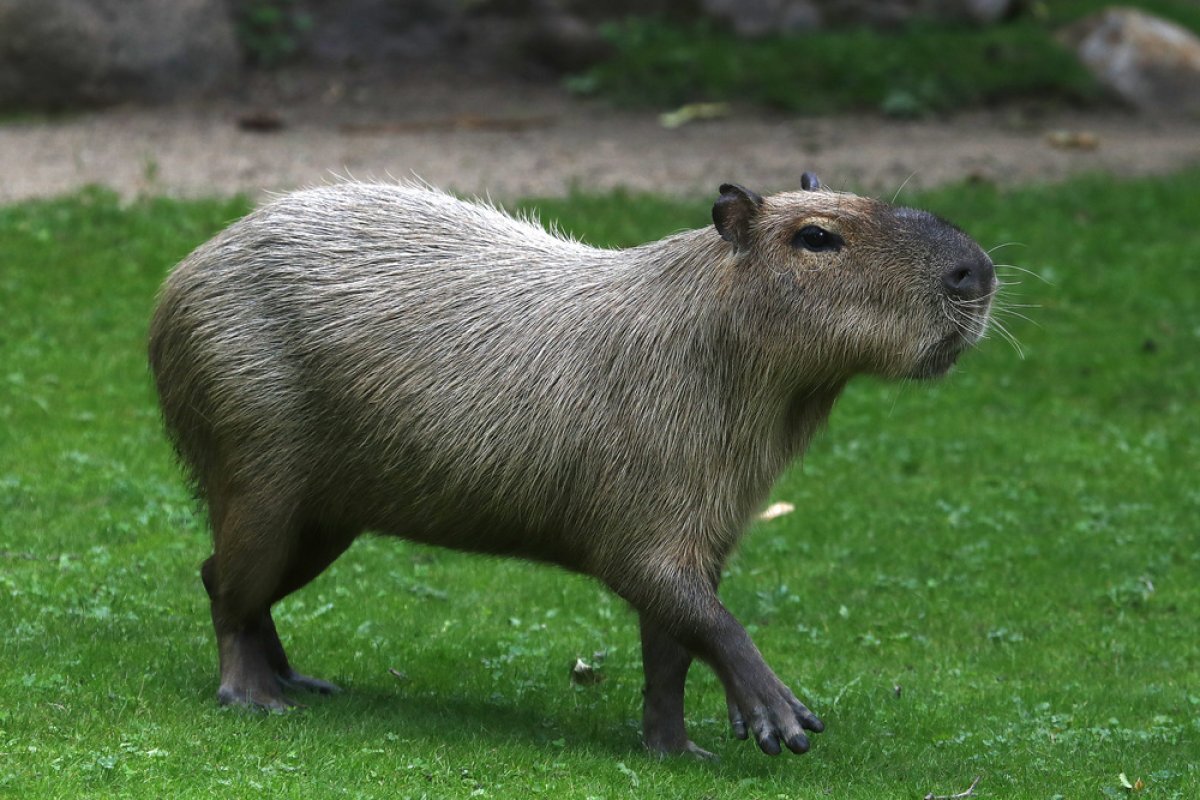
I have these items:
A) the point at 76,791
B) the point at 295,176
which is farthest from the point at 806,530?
the point at 295,176

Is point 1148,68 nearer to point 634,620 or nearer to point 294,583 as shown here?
point 634,620

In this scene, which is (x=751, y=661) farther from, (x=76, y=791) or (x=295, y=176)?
(x=295, y=176)

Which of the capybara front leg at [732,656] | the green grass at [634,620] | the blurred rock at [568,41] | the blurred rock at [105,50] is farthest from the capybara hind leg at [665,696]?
the blurred rock at [568,41]

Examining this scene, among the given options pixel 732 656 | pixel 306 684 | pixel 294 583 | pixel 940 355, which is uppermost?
pixel 940 355

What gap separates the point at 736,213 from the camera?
5332mm

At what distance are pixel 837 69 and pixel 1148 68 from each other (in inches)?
115

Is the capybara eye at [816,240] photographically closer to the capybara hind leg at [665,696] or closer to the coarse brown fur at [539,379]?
the coarse brown fur at [539,379]

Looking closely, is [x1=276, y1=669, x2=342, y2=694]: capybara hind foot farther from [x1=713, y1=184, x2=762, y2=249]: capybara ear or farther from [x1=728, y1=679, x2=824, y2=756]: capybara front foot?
[x1=713, y1=184, x2=762, y2=249]: capybara ear

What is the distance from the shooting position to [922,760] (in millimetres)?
5648

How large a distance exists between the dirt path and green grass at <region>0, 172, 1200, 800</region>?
111cm

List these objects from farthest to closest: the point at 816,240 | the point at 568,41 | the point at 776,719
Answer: the point at 568,41, the point at 816,240, the point at 776,719

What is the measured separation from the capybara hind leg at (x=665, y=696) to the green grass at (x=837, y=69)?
10422mm

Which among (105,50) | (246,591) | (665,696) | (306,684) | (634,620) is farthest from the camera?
(105,50)

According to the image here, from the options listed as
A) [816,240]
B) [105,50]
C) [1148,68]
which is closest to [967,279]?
[816,240]
